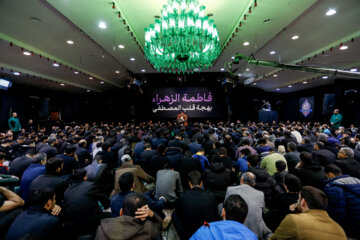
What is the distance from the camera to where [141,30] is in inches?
182

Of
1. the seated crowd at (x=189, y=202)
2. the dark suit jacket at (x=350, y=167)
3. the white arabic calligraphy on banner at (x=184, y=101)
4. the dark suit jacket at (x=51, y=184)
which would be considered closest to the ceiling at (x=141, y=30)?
the seated crowd at (x=189, y=202)

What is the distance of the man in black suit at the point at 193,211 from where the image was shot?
1.81 metres

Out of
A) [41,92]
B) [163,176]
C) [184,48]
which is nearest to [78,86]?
[41,92]

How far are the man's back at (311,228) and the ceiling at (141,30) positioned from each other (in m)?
3.67

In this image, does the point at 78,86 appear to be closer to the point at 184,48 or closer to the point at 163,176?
the point at 184,48

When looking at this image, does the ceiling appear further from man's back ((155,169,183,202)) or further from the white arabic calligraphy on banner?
the white arabic calligraphy on banner

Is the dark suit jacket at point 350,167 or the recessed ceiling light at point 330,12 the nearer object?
the dark suit jacket at point 350,167

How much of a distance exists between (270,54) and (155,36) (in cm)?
499

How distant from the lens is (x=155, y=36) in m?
3.31

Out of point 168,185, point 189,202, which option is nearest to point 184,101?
point 168,185

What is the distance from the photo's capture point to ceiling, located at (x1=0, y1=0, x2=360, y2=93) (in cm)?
342

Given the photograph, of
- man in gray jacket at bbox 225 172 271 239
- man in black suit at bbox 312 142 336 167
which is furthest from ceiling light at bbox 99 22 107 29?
man in black suit at bbox 312 142 336 167

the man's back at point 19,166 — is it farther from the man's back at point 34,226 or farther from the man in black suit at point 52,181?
the man's back at point 34,226

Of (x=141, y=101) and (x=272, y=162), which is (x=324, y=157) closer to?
(x=272, y=162)
